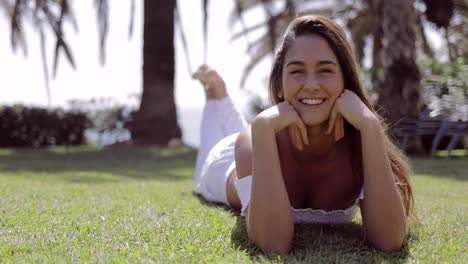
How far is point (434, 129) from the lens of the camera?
9.51m

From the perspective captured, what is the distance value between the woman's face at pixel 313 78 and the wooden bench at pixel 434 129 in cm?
658

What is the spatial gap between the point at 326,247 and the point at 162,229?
0.92 meters

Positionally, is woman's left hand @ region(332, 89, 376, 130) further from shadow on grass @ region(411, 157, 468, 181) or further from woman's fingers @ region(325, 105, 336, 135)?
shadow on grass @ region(411, 157, 468, 181)

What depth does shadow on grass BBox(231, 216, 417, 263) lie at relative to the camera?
2.32 metres

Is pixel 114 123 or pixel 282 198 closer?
pixel 282 198

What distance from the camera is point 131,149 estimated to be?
11.4 m

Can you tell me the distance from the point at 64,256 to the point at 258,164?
3.13ft

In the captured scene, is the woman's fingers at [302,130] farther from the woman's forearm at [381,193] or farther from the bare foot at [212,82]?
the bare foot at [212,82]

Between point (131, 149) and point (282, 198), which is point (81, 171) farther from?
point (282, 198)

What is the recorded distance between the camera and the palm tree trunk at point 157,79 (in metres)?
12.3

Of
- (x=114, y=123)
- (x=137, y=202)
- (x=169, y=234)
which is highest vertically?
(x=169, y=234)

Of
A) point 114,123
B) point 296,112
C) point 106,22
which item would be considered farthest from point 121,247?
point 114,123

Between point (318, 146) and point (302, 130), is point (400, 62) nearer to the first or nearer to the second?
point (318, 146)

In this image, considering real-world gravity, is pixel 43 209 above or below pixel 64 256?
below
